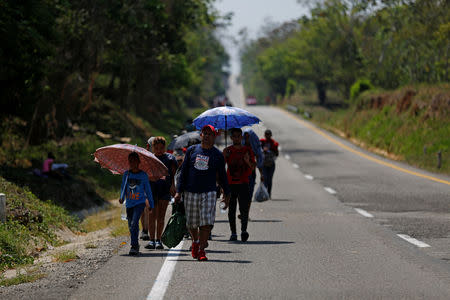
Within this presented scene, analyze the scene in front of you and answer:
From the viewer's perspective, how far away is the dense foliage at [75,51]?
68.0ft

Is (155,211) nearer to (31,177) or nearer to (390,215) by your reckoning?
(390,215)

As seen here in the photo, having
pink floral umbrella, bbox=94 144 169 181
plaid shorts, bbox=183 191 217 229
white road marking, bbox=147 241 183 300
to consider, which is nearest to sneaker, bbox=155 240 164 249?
white road marking, bbox=147 241 183 300

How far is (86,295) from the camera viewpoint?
8211mm

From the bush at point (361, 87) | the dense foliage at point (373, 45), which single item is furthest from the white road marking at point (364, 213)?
the bush at point (361, 87)

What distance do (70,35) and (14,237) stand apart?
1610 centimetres

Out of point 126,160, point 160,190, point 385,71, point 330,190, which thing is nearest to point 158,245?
point 160,190

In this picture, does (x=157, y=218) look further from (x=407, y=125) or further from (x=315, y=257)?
(x=407, y=125)

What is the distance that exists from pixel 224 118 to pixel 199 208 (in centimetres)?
258

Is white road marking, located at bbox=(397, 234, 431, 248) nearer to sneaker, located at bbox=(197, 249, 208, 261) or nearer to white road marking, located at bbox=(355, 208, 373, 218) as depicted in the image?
white road marking, located at bbox=(355, 208, 373, 218)

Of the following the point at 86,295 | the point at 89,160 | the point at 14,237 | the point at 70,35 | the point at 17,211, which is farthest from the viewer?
the point at 89,160

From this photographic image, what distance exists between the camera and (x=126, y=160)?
1173 cm

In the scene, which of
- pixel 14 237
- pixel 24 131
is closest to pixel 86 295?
pixel 14 237

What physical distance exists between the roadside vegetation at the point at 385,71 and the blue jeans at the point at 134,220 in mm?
19889

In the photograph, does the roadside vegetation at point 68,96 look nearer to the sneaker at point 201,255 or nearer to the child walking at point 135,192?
the child walking at point 135,192
